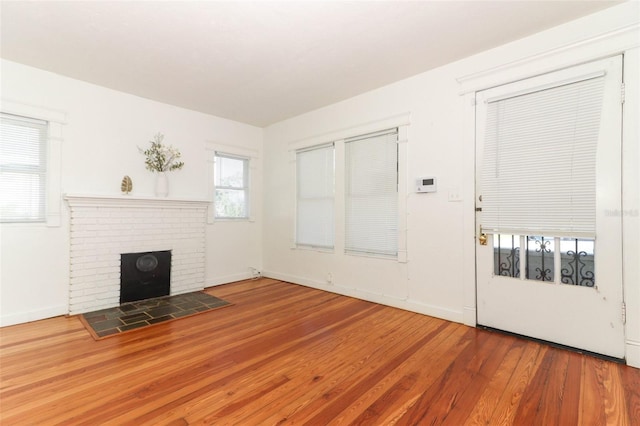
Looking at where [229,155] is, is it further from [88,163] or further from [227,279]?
[227,279]

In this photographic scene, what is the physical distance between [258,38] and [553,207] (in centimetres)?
309

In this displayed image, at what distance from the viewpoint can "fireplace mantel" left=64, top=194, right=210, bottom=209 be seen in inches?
137

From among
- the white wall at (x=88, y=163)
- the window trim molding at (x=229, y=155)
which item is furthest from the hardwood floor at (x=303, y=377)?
the window trim molding at (x=229, y=155)

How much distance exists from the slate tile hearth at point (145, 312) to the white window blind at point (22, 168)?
134 centimetres

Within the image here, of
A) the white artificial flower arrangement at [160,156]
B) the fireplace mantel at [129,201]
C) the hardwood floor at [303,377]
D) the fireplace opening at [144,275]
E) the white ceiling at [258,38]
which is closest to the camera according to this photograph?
the hardwood floor at [303,377]

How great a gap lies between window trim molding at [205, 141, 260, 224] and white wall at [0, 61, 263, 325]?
7cm

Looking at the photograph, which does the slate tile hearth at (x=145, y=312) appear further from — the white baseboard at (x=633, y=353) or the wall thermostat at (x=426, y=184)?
the white baseboard at (x=633, y=353)

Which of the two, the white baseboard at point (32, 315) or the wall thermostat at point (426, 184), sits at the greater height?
the wall thermostat at point (426, 184)

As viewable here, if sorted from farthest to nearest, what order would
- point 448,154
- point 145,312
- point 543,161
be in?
point 145,312 < point 448,154 < point 543,161

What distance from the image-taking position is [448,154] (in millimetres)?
3201

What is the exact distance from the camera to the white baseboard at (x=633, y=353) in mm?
2207

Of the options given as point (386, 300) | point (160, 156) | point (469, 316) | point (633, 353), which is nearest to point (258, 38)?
point (160, 156)

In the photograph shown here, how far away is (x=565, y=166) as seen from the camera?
2.52m

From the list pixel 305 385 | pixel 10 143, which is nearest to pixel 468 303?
pixel 305 385
